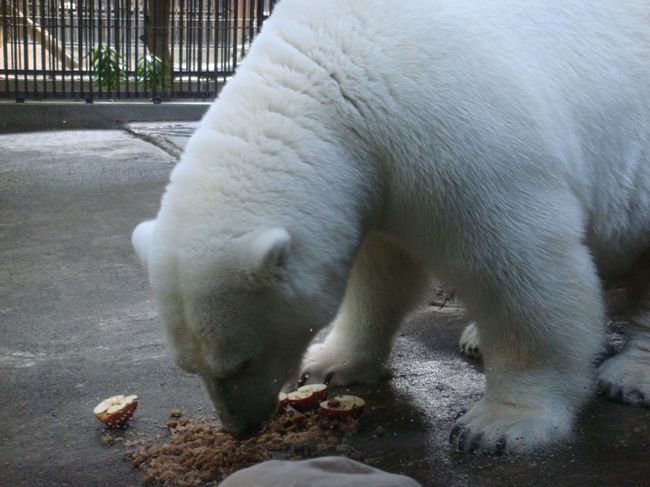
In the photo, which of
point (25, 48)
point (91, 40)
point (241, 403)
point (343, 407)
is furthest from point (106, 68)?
point (241, 403)

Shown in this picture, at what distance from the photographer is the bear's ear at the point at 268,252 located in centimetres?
260

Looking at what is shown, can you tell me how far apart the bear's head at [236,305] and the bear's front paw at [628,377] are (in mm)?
1269

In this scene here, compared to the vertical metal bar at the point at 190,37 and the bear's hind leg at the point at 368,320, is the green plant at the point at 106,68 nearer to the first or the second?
the vertical metal bar at the point at 190,37

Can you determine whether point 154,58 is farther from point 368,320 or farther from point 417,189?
point 417,189

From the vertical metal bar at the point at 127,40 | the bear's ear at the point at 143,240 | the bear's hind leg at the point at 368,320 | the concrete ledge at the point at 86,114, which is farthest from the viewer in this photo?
the vertical metal bar at the point at 127,40

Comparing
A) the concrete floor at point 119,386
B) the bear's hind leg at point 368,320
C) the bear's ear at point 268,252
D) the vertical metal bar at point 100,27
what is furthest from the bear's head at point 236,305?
the vertical metal bar at point 100,27

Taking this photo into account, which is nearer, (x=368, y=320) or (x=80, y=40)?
(x=368, y=320)

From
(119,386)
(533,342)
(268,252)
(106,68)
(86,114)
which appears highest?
(268,252)

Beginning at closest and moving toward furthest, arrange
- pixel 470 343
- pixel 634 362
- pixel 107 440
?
1. pixel 107 440
2. pixel 634 362
3. pixel 470 343

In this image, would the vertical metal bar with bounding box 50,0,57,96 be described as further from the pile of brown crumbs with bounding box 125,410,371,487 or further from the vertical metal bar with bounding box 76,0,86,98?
the pile of brown crumbs with bounding box 125,410,371,487

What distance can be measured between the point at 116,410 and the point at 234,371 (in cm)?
72

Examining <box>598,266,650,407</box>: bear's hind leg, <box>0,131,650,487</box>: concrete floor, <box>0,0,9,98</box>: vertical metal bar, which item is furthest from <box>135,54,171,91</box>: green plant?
<box>598,266,650,407</box>: bear's hind leg

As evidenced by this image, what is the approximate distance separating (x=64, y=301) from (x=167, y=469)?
2.10m

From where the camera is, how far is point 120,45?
1285 cm
